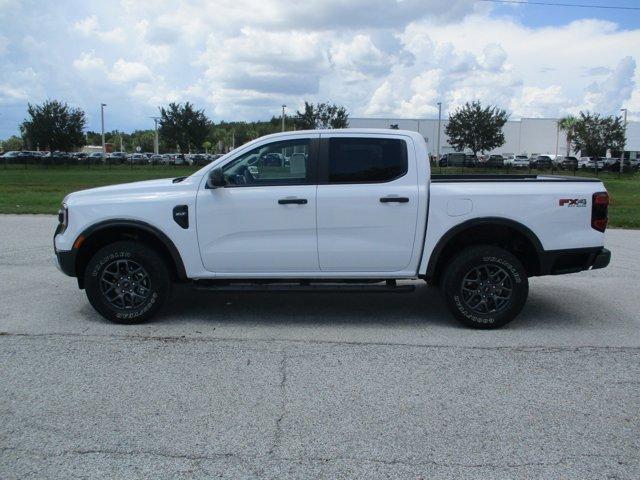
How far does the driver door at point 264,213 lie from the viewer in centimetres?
587

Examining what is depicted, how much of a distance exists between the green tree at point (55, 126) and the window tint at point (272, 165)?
5884 cm

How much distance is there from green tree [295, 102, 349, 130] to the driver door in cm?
5205

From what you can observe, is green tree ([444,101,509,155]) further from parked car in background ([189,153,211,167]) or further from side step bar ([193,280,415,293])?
side step bar ([193,280,415,293])

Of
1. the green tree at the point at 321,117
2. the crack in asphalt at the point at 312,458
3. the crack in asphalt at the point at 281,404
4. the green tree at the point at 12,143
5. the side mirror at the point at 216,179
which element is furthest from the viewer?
the green tree at the point at 12,143

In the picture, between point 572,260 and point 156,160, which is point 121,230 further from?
point 156,160

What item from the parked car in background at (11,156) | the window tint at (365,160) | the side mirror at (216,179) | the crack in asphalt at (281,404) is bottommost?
the crack in asphalt at (281,404)

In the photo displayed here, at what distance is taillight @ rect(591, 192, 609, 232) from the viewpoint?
5.92 meters

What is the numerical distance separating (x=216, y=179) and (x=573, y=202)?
337 cm

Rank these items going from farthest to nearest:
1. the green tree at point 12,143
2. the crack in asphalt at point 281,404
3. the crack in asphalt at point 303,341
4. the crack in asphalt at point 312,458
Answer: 1. the green tree at point 12,143
2. the crack in asphalt at point 303,341
3. the crack in asphalt at point 281,404
4. the crack in asphalt at point 312,458

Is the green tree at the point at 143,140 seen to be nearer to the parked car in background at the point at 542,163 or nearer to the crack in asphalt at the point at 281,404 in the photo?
the parked car in background at the point at 542,163

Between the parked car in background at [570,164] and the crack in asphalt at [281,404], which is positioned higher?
the parked car in background at [570,164]

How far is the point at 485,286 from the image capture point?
5957 millimetres

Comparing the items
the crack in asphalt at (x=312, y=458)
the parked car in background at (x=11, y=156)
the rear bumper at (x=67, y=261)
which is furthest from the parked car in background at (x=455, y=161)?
the crack in asphalt at (x=312, y=458)

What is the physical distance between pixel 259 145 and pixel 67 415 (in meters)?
3.04
